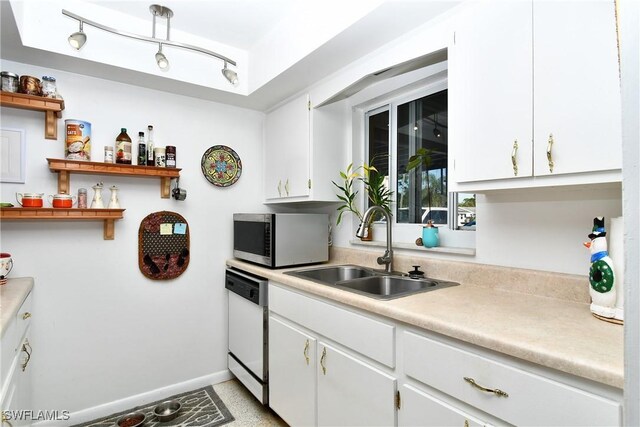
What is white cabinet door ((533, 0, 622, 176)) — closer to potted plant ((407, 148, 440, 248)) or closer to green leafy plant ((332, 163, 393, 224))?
potted plant ((407, 148, 440, 248))

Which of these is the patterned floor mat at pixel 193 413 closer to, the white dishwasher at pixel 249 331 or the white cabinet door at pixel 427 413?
the white dishwasher at pixel 249 331

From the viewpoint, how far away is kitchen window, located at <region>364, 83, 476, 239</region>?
1866mm

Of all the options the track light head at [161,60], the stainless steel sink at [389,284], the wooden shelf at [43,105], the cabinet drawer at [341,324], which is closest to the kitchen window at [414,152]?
the stainless steel sink at [389,284]

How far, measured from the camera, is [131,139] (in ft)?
7.20

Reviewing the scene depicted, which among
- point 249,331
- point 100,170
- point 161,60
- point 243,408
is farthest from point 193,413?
point 161,60

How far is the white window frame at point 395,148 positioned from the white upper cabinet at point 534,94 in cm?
51

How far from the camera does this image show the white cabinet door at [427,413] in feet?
3.29

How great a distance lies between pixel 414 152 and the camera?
2.09 m

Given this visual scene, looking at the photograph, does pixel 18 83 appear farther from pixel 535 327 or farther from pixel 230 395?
pixel 535 327

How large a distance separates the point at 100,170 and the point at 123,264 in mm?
621

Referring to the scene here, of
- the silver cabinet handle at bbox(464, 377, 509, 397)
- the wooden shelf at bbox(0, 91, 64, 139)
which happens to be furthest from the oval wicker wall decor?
the silver cabinet handle at bbox(464, 377, 509, 397)

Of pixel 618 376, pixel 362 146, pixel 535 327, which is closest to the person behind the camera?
pixel 618 376

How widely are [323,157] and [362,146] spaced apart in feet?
1.14

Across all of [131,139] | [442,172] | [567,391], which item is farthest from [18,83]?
[567,391]
